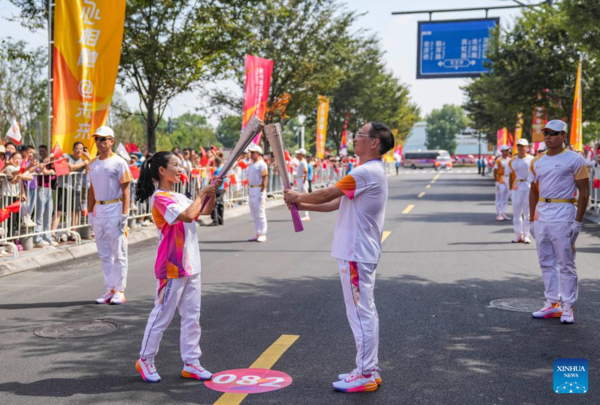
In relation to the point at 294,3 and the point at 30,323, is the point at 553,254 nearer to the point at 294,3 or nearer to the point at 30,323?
the point at 30,323

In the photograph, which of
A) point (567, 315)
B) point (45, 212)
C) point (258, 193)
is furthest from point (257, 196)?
point (567, 315)

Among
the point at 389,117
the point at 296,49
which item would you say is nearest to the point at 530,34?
the point at 296,49

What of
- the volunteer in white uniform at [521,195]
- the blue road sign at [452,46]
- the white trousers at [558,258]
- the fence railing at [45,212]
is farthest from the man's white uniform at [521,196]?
the blue road sign at [452,46]

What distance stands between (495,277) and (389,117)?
54973mm

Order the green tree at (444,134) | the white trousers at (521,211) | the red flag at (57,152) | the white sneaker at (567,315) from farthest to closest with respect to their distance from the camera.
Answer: the green tree at (444,134)
the white trousers at (521,211)
the red flag at (57,152)
the white sneaker at (567,315)

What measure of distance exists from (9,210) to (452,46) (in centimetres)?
2244

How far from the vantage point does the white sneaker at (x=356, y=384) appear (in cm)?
478

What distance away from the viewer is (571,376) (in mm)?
5094

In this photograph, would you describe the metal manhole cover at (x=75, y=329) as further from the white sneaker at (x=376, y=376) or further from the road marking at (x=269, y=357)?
the white sneaker at (x=376, y=376)

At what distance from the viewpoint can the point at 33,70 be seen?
4225 cm

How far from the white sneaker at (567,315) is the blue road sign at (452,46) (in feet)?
76.3

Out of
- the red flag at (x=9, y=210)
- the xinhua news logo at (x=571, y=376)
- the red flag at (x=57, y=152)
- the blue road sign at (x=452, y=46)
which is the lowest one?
the xinhua news logo at (x=571, y=376)

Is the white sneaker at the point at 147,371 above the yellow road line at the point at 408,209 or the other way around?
the other way around

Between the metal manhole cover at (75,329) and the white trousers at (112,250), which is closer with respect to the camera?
the metal manhole cover at (75,329)
